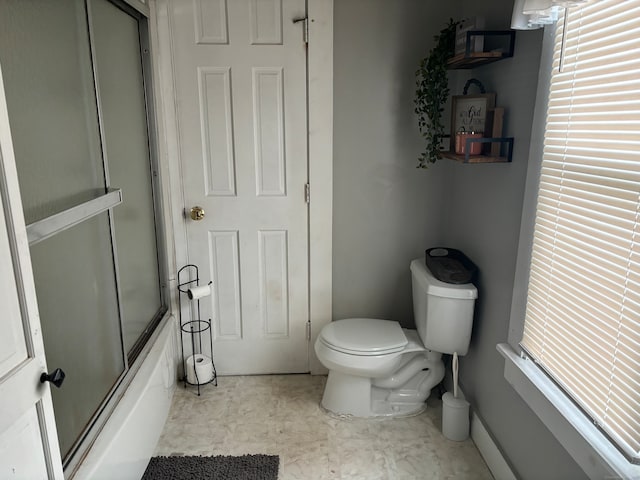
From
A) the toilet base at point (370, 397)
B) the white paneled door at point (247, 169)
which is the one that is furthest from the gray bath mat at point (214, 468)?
Answer: the white paneled door at point (247, 169)

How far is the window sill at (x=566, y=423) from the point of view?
120 centimetres

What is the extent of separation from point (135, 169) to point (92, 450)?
46.6 inches

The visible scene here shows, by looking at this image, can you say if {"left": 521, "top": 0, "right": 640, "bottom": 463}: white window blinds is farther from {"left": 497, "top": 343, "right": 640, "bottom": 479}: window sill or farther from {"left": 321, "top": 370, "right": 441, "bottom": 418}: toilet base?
{"left": 321, "top": 370, "right": 441, "bottom": 418}: toilet base

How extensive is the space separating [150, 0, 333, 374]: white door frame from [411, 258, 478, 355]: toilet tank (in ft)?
1.99

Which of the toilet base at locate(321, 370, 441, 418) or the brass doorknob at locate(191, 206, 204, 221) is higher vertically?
the brass doorknob at locate(191, 206, 204, 221)

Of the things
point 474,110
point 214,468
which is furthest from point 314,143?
point 214,468

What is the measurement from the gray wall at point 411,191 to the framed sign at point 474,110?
54 millimetres

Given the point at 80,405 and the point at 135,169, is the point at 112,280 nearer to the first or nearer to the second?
the point at 80,405

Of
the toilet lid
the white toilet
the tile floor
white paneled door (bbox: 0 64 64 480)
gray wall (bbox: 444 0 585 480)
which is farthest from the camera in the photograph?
the toilet lid

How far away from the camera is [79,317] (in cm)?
149

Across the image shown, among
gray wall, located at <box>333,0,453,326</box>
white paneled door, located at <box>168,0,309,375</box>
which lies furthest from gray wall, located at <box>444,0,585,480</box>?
white paneled door, located at <box>168,0,309,375</box>

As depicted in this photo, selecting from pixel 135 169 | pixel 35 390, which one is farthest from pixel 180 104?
pixel 35 390

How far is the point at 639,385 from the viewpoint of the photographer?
44.8 inches

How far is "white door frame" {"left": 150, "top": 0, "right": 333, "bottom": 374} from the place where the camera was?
236cm
